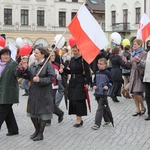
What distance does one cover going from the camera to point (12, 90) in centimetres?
801

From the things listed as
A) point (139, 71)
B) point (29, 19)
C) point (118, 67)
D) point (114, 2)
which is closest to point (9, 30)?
point (29, 19)

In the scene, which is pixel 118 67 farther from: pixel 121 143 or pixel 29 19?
pixel 29 19

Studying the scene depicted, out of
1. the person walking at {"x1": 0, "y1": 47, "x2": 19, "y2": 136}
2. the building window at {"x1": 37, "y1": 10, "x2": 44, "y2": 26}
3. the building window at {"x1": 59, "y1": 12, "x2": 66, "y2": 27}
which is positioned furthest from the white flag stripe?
the building window at {"x1": 59, "y1": 12, "x2": 66, "y2": 27}

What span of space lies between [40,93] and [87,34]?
4.95 ft

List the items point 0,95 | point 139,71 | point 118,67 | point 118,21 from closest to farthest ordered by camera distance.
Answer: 1. point 0,95
2. point 139,71
3. point 118,67
4. point 118,21

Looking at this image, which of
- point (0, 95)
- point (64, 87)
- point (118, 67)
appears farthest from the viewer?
point (118, 67)

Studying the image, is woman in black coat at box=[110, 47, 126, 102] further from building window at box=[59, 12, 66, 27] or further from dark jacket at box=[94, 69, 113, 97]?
building window at box=[59, 12, 66, 27]

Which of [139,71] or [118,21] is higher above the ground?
[118,21]

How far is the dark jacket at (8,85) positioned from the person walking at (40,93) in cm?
36

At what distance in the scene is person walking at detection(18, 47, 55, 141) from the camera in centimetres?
767

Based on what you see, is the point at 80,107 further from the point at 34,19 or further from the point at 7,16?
the point at 34,19

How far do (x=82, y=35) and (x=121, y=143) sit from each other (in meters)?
2.23

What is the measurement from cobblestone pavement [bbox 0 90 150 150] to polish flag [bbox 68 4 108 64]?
158cm

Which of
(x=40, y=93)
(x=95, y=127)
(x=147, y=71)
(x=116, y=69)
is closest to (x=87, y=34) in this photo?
(x=40, y=93)
